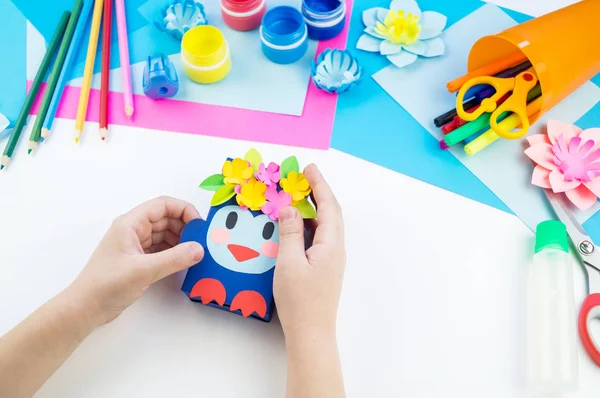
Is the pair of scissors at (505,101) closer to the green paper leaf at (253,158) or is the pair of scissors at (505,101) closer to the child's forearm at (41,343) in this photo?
the green paper leaf at (253,158)

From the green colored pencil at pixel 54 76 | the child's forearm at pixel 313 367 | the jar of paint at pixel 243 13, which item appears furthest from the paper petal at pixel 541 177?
the green colored pencil at pixel 54 76

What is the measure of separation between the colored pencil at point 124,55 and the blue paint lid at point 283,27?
0.67ft

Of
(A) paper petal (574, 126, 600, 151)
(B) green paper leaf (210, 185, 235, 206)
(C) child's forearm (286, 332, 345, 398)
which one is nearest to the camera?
(C) child's forearm (286, 332, 345, 398)

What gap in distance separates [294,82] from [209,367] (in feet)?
1.37

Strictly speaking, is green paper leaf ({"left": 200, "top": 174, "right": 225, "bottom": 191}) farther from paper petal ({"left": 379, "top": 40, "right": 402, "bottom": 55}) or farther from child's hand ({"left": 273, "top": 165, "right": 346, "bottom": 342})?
paper petal ({"left": 379, "top": 40, "right": 402, "bottom": 55})

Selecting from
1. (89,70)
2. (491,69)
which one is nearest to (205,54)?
(89,70)

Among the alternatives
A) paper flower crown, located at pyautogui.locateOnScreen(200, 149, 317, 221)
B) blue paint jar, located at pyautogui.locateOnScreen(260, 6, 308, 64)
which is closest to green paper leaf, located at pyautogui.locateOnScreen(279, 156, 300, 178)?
paper flower crown, located at pyautogui.locateOnScreen(200, 149, 317, 221)

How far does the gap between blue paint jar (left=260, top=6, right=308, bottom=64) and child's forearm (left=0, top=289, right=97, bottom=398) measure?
17.1 inches

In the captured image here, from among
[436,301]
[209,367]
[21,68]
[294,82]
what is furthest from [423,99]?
[21,68]

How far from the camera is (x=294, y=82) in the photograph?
80cm

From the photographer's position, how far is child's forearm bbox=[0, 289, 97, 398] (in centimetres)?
53

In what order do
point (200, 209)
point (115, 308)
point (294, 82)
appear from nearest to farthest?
point (115, 308)
point (200, 209)
point (294, 82)

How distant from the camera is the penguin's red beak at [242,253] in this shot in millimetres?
607

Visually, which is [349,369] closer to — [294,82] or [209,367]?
[209,367]
